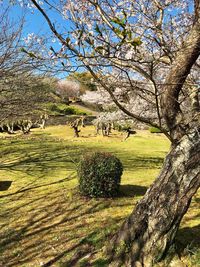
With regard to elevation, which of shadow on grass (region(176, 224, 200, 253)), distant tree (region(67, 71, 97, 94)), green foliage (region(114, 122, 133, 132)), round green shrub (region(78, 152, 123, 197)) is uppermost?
distant tree (region(67, 71, 97, 94))

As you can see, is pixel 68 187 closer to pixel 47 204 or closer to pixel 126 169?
pixel 47 204

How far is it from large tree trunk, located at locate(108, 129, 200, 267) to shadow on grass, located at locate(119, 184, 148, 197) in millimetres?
4961

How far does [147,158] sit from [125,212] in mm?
10861

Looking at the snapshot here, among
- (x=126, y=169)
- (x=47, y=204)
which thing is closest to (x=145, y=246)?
(x=47, y=204)

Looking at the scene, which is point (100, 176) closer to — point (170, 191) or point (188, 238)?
point (188, 238)

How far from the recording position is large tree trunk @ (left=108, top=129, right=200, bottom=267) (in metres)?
4.36

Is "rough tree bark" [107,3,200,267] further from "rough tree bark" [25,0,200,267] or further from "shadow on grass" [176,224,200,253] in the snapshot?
"shadow on grass" [176,224,200,253]

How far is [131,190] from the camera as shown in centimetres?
1063

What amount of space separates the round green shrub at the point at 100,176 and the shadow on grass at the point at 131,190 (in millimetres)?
525

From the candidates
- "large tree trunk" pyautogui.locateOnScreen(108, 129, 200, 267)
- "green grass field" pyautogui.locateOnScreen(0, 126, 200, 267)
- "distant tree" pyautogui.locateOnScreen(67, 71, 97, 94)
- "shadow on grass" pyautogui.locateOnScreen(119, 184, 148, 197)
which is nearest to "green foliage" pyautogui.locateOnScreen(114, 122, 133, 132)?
"green grass field" pyautogui.locateOnScreen(0, 126, 200, 267)

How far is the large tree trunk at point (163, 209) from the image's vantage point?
436 centimetres

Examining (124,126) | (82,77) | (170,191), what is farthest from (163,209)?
(124,126)

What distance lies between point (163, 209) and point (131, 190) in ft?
20.2

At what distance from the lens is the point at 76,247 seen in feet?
20.0
